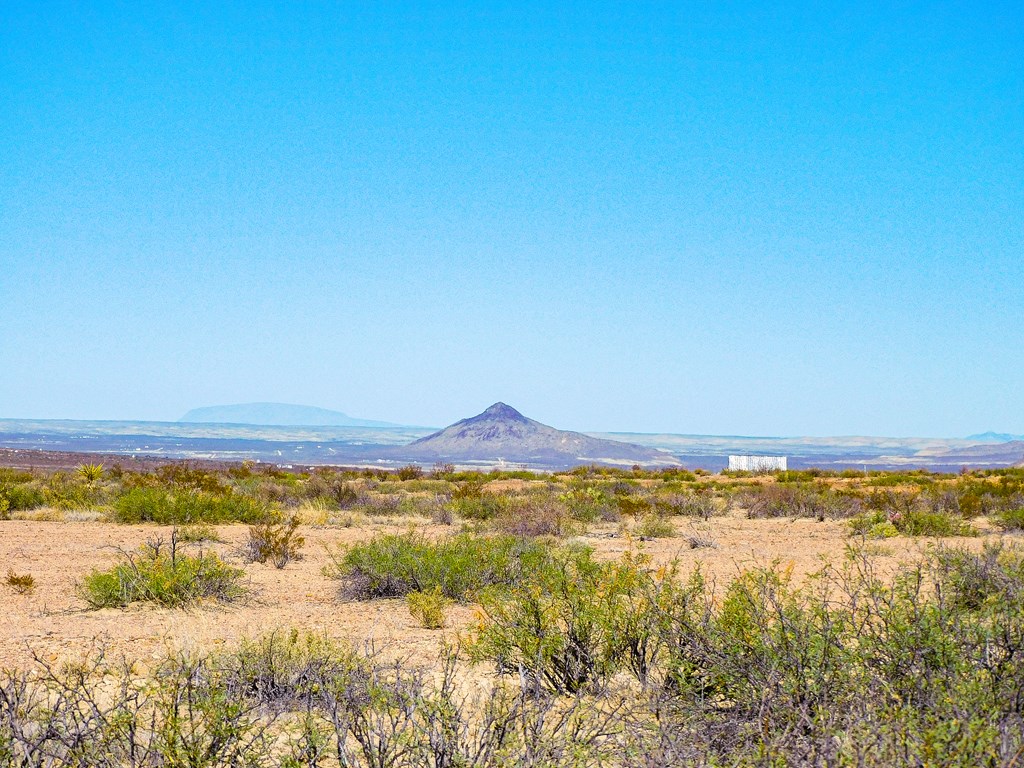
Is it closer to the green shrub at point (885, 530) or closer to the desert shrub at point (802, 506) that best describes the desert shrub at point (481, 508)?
the desert shrub at point (802, 506)

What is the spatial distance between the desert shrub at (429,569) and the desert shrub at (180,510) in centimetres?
921

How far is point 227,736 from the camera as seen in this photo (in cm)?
430

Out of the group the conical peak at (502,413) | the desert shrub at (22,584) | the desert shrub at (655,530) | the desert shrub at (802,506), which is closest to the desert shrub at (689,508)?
the desert shrub at (802,506)

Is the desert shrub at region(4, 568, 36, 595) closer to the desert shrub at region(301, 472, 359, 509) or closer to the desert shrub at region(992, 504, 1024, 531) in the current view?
the desert shrub at region(301, 472, 359, 509)

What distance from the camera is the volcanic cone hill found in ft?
424

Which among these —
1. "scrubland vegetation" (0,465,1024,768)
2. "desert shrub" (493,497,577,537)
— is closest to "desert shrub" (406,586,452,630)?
"scrubland vegetation" (0,465,1024,768)

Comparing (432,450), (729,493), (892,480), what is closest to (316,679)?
(729,493)

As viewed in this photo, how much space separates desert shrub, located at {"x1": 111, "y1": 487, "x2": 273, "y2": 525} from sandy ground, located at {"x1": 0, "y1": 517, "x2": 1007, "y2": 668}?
520 millimetres

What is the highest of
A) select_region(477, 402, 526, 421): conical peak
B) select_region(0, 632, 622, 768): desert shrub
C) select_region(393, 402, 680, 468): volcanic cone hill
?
select_region(477, 402, 526, 421): conical peak

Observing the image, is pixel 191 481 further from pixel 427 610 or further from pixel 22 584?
pixel 427 610

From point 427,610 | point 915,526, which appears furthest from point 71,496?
point 915,526

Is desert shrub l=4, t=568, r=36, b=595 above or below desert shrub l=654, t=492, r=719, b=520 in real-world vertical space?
above

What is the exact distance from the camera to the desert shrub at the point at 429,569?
446 inches

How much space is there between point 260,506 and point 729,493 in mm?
16641
